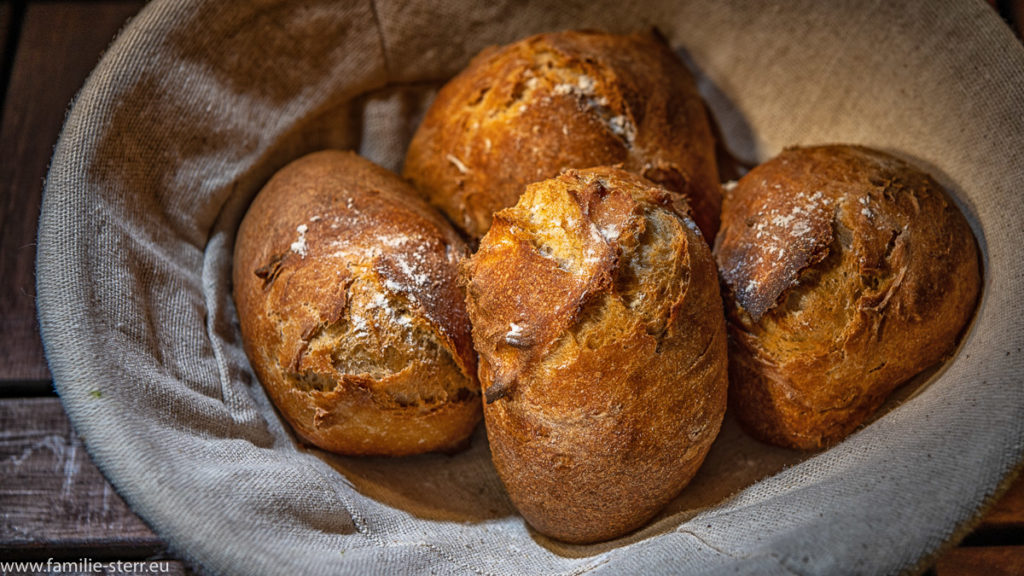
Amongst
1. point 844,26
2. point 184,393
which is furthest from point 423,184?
point 844,26

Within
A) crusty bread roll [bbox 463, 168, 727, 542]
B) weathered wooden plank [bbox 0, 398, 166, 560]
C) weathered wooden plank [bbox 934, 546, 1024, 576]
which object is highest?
crusty bread roll [bbox 463, 168, 727, 542]

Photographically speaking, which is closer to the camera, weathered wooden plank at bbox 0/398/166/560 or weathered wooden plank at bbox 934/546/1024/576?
weathered wooden plank at bbox 934/546/1024/576

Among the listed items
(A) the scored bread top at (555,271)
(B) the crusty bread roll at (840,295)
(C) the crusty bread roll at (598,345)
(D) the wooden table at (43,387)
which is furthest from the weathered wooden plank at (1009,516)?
(A) the scored bread top at (555,271)

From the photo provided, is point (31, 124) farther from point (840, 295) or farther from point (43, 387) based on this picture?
point (840, 295)

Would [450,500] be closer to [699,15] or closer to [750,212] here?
[750,212]

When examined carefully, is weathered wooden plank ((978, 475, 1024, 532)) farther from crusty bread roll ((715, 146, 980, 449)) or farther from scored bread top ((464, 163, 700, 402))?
scored bread top ((464, 163, 700, 402))

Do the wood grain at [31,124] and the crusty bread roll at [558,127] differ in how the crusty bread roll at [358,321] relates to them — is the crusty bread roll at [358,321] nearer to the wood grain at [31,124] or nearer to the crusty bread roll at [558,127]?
the crusty bread roll at [558,127]

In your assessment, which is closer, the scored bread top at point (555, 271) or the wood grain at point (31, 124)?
the scored bread top at point (555, 271)

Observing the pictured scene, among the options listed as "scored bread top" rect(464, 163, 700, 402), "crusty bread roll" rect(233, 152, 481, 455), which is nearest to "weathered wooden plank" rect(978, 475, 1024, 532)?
"scored bread top" rect(464, 163, 700, 402)
